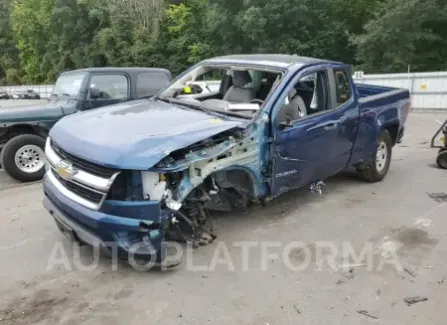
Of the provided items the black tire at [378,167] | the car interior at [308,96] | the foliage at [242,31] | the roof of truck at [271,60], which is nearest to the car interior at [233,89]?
the roof of truck at [271,60]

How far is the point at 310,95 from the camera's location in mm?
5496

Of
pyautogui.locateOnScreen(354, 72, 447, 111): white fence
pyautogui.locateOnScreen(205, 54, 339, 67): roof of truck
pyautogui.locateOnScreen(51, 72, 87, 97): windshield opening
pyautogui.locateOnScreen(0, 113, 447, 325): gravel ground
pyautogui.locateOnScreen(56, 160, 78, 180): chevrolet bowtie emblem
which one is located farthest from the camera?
pyautogui.locateOnScreen(354, 72, 447, 111): white fence

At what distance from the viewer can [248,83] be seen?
530 cm

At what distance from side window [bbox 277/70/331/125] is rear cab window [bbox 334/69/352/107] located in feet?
0.75

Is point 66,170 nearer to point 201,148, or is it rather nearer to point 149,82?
point 201,148

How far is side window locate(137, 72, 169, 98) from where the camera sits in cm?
821

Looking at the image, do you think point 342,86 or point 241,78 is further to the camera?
point 342,86

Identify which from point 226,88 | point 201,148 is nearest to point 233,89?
point 226,88

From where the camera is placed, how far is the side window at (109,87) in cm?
768

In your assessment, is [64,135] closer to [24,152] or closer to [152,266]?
[152,266]

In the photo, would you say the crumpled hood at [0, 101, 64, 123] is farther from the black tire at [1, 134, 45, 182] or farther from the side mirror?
the side mirror

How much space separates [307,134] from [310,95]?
88cm

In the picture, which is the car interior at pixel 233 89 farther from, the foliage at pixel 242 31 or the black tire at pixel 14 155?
the foliage at pixel 242 31

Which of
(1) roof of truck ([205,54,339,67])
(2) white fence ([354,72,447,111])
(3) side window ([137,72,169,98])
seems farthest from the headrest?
(2) white fence ([354,72,447,111])
